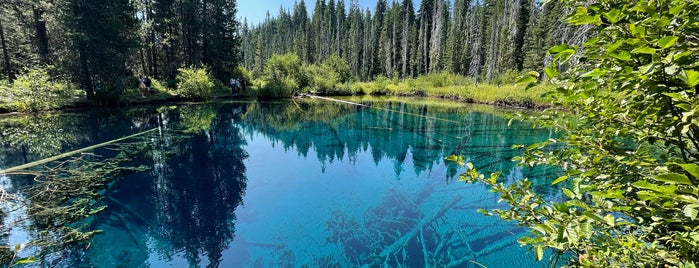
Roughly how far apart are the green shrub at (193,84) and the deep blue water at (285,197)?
9.65 m

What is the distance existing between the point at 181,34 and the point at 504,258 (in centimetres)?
3416

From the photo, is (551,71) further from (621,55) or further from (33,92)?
(33,92)

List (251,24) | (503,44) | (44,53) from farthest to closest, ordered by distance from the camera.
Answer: (251,24)
(503,44)
(44,53)

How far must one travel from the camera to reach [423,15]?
Result: 54.6 metres

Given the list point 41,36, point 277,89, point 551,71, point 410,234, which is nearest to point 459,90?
point 277,89

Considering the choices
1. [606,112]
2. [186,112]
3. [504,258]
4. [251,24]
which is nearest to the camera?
[606,112]

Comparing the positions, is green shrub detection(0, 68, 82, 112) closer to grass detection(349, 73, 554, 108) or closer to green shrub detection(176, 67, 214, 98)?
green shrub detection(176, 67, 214, 98)

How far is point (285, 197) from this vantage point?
7582 mm

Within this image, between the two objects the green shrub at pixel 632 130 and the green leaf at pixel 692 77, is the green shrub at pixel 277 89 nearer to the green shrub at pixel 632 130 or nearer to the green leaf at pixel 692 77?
the green shrub at pixel 632 130

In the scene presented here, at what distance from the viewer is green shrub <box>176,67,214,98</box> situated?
24.5m

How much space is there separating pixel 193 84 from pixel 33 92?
9.17 meters

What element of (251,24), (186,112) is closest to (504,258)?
(186,112)

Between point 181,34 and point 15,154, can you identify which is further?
point 181,34

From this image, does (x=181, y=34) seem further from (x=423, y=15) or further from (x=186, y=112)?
(x=423, y=15)
